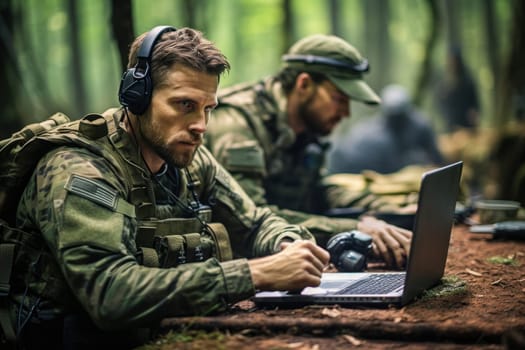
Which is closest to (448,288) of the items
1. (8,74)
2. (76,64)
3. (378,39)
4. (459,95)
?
(8,74)

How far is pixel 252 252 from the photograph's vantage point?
13.1 ft

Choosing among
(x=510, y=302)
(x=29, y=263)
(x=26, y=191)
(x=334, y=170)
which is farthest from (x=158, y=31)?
(x=334, y=170)

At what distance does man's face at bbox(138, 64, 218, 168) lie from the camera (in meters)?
3.10

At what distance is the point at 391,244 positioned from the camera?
430 centimetres

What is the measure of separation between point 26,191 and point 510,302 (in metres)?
2.24

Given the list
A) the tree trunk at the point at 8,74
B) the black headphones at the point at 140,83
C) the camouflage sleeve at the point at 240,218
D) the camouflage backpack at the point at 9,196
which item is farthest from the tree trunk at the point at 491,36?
the camouflage backpack at the point at 9,196

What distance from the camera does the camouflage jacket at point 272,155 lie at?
4.74m

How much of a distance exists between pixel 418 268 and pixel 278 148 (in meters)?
2.32

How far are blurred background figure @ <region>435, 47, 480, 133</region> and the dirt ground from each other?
1370 cm

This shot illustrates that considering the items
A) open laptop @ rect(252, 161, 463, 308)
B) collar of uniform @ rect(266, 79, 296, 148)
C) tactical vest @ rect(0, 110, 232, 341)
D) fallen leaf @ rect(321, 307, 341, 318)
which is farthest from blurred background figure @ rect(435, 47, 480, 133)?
tactical vest @ rect(0, 110, 232, 341)

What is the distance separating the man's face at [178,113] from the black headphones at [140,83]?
0.18ft

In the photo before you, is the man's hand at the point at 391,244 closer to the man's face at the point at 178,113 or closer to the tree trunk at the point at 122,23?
the man's face at the point at 178,113

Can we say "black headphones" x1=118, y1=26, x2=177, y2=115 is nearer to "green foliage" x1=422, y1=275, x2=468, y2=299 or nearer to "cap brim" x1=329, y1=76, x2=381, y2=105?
"green foliage" x1=422, y1=275, x2=468, y2=299

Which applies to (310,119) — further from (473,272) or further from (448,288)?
(448,288)
